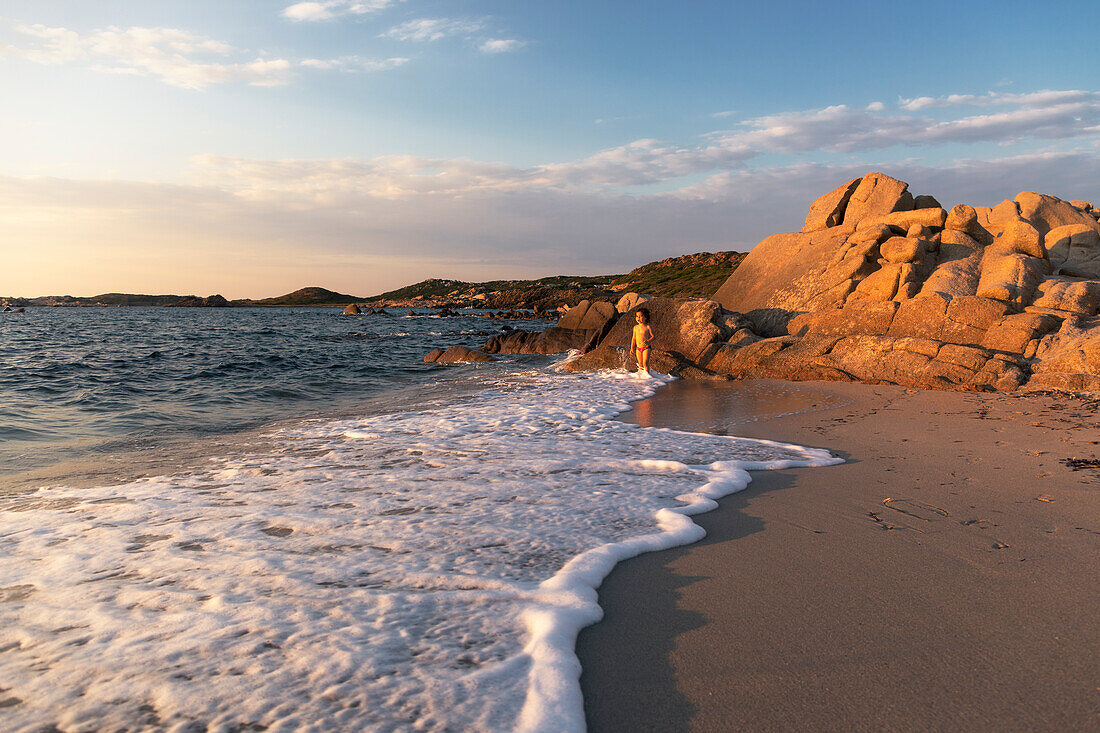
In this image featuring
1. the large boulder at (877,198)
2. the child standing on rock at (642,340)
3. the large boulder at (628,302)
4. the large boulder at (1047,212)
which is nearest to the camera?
the child standing on rock at (642,340)

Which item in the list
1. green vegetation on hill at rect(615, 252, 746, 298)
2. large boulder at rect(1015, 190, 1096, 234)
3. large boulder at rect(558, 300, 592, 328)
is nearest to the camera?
large boulder at rect(1015, 190, 1096, 234)

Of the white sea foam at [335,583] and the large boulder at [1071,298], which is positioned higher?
the large boulder at [1071,298]

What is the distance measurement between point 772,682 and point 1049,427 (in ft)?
20.5

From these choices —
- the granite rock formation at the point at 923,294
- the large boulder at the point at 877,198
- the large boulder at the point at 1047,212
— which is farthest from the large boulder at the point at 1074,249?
the large boulder at the point at 877,198

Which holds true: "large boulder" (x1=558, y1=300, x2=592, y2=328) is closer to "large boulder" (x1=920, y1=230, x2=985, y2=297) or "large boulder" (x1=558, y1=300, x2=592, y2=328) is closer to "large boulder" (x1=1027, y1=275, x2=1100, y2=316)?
"large boulder" (x1=920, y1=230, x2=985, y2=297)

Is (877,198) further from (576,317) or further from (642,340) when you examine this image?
(576,317)

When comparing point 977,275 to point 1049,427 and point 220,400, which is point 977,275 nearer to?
point 1049,427

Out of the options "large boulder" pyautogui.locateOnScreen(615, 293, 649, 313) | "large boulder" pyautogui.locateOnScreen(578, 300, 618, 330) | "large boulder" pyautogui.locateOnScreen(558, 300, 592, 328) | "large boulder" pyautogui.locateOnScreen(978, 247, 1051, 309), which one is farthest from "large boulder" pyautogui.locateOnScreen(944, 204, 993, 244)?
"large boulder" pyautogui.locateOnScreen(558, 300, 592, 328)

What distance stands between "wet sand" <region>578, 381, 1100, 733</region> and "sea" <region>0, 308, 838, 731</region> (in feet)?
0.90

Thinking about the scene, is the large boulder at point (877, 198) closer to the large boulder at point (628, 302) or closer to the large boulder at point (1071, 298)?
the large boulder at point (1071, 298)

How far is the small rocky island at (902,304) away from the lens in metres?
9.73

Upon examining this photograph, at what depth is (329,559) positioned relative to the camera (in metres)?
3.43

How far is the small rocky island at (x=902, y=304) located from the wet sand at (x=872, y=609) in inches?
197

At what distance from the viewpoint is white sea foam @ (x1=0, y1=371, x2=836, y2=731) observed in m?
2.15
